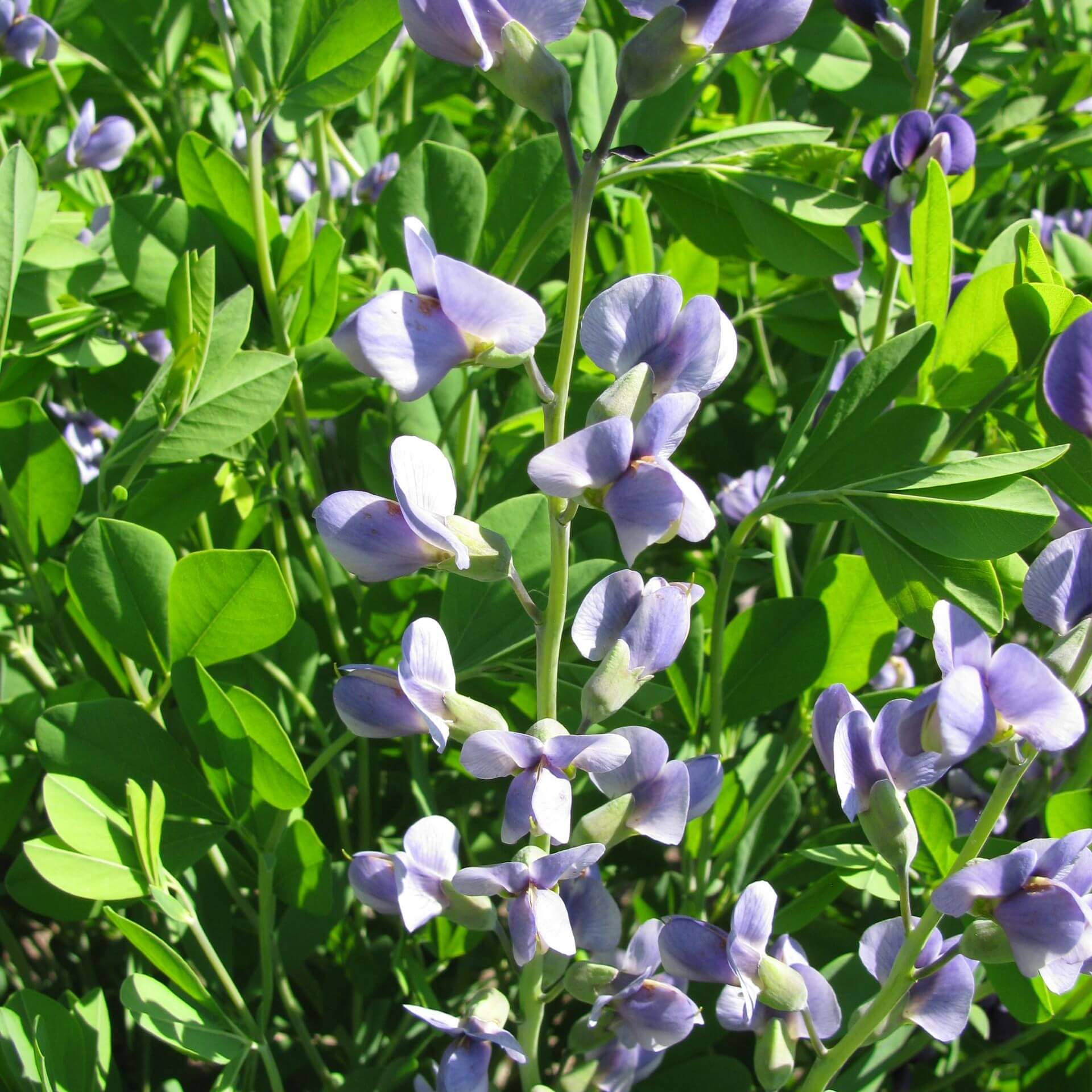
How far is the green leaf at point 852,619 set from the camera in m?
0.86

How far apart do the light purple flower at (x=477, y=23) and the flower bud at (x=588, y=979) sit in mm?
495

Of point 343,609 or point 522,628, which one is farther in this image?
point 343,609

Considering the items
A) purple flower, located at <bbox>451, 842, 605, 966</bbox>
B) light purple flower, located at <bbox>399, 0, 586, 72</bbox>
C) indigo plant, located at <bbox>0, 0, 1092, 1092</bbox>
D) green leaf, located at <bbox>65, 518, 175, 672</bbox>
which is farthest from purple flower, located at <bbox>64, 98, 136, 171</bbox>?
purple flower, located at <bbox>451, 842, 605, 966</bbox>

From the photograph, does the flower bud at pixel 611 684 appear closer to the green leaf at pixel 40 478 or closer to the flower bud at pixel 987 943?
the flower bud at pixel 987 943

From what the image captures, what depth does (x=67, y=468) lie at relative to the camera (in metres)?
0.88

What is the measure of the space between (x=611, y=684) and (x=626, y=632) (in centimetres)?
3

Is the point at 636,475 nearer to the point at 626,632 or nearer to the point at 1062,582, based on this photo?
the point at 626,632

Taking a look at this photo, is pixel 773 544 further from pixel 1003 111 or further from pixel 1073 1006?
pixel 1003 111

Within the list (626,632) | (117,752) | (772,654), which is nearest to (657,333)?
(626,632)

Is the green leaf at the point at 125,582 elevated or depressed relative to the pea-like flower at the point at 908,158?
depressed

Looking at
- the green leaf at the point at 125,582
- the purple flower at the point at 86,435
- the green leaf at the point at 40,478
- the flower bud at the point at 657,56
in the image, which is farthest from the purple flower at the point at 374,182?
the flower bud at the point at 657,56

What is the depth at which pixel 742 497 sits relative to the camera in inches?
38.5

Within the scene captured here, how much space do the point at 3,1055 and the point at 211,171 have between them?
686 millimetres

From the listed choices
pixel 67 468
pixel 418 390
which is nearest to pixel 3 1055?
pixel 67 468
